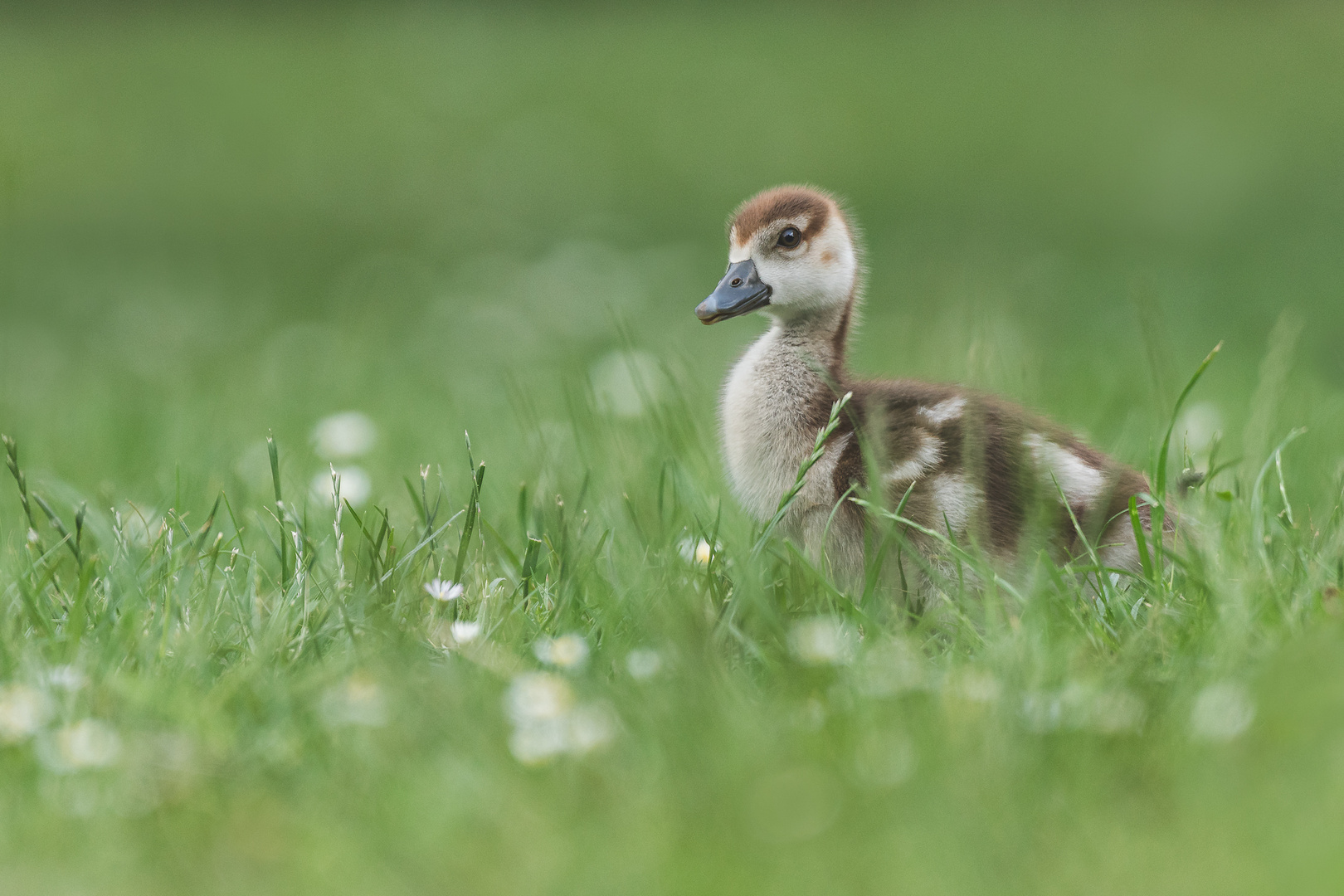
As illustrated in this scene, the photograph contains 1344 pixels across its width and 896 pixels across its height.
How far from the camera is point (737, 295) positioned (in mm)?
3539

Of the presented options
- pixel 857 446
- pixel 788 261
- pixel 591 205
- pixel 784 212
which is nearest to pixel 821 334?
pixel 788 261

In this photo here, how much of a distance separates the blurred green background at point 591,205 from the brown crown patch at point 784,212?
1.71ft

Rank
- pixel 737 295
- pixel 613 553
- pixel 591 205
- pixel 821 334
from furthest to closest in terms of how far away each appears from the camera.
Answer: pixel 591 205
pixel 821 334
pixel 737 295
pixel 613 553

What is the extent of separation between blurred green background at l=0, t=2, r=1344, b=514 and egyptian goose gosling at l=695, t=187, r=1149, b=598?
1.34 feet

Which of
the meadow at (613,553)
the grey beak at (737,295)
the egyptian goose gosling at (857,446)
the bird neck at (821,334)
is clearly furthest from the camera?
the bird neck at (821,334)

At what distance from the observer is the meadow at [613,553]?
1923 mm

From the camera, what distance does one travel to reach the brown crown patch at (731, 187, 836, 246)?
3.61 metres

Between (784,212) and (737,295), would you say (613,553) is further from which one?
(784,212)

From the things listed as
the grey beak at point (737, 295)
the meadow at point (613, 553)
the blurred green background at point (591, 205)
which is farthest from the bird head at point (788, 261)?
the blurred green background at point (591, 205)

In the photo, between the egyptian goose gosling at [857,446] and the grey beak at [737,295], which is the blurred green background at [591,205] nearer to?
the egyptian goose gosling at [857,446]

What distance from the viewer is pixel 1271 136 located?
38.1 feet

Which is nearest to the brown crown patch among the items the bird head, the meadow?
the bird head

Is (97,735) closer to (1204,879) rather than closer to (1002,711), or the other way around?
(1002,711)

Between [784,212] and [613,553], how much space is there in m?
1.04
